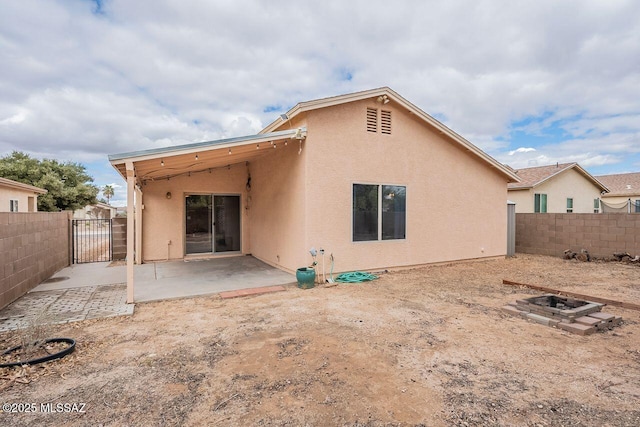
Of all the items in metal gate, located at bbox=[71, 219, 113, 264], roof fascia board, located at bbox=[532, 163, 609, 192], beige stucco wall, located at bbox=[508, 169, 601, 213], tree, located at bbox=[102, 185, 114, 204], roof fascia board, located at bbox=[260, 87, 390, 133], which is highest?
tree, located at bbox=[102, 185, 114, 204]

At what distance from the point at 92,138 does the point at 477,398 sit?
153 feet

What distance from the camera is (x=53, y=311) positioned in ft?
17.1

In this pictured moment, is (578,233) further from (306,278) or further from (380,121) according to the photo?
(306,278)

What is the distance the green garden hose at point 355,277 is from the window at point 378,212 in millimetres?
881

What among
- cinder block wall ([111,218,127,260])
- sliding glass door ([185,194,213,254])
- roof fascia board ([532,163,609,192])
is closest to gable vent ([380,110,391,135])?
sliding glass door ([185,194,213,254])

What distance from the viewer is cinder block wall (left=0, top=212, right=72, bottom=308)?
17.9ft

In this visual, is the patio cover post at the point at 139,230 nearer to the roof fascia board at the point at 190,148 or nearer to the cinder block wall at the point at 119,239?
the cinder block wall at the point at 119,239

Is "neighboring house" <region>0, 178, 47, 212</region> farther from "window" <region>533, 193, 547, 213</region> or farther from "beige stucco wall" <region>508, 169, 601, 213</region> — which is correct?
"window" <region>533, 193, 547, 213</region>

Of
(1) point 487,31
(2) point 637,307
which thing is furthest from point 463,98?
(2) point 637,307

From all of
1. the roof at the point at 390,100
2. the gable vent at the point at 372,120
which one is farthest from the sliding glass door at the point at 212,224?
the gable vent at the point at 372,120

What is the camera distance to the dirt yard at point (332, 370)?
2.51 metres

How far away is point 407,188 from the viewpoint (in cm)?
884

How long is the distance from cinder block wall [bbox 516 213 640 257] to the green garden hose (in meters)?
8.69

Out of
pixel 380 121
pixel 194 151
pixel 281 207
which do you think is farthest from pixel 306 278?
pixel 380 121
